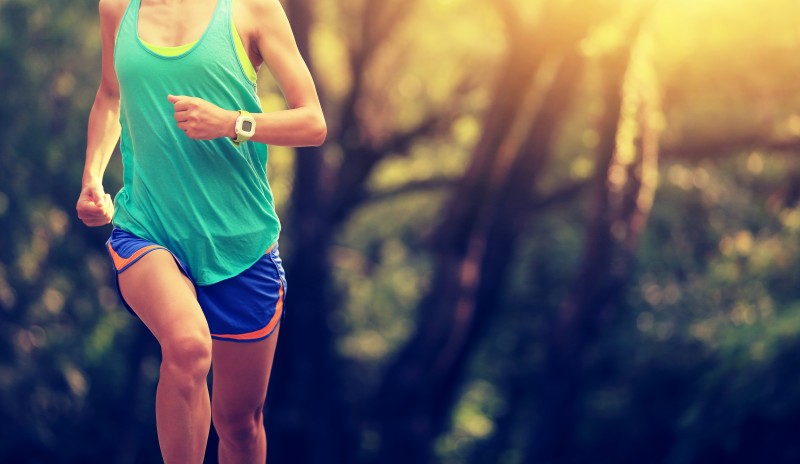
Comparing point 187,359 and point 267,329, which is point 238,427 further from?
point 187,359

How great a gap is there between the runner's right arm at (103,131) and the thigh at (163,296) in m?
0.24

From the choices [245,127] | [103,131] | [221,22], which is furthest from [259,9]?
[103,131]

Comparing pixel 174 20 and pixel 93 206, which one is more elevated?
pixel 174 20

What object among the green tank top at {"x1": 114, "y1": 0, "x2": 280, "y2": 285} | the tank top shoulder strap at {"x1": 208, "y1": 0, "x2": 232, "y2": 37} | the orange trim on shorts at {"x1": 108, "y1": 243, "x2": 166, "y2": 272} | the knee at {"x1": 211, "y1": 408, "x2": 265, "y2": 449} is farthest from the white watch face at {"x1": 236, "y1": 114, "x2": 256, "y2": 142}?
the knee at {"x1": 211, "y1": 408, "x2": 265, "y2": 449}

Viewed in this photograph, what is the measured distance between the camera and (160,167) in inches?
120

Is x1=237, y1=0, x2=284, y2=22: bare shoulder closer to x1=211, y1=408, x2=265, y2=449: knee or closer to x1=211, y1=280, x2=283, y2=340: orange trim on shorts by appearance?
x1=211, y1=280, x2=283, y2=340: orange trim on shorts

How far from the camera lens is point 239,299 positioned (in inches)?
125

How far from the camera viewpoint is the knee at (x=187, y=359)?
2.89 metres

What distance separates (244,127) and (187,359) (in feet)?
1.85

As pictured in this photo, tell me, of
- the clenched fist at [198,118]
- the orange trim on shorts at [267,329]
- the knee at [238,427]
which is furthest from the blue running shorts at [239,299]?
the clenched fist at [198,118]

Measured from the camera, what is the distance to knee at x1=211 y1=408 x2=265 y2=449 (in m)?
3.35

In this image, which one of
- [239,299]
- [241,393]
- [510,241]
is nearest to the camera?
[239,299]

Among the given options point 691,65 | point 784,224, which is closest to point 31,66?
point 691,65

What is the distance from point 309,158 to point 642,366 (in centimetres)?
368
